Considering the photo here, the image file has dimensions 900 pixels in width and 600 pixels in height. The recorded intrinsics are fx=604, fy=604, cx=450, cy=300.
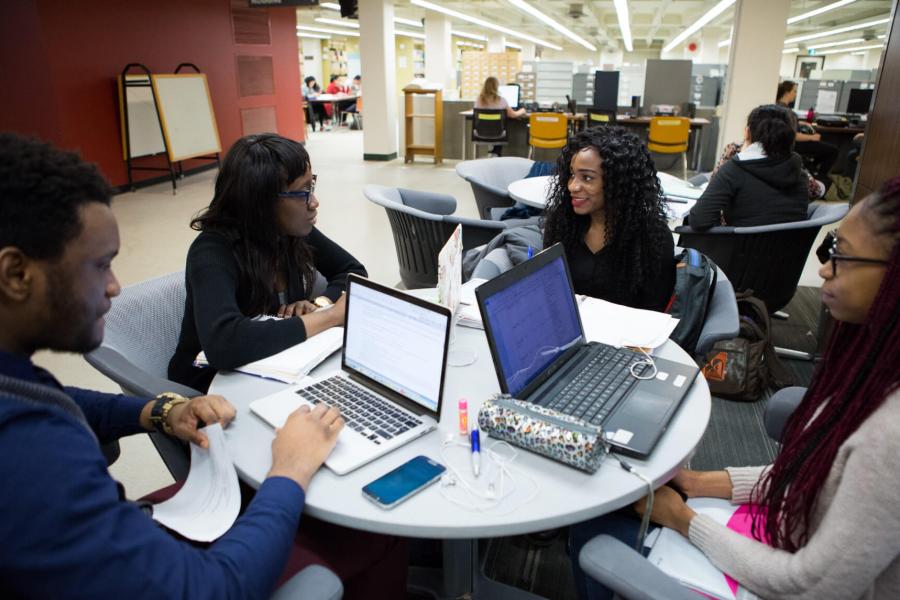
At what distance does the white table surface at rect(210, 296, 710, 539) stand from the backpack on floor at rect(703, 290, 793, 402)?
1.56 meters

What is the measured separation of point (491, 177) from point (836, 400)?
134 inches

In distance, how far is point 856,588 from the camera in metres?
0.87

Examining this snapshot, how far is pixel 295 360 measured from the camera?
1.47 meters

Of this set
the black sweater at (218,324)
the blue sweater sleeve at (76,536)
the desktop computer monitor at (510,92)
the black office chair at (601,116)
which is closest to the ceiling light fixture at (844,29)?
the black office chair at (601,116)

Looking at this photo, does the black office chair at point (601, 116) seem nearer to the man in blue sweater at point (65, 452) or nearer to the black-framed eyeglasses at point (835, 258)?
the black-framed eyeglasses at point (835, 258)

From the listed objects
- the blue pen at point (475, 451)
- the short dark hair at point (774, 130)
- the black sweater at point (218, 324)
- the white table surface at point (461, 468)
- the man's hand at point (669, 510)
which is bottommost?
the man's hand at point (669, 510)

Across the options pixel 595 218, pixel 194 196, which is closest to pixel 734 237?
pixel 595 218

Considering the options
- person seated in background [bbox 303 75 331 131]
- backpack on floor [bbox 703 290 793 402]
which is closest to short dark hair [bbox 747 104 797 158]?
backpack on floor [bbox 703 290 793 402]

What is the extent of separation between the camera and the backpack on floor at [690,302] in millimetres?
1855

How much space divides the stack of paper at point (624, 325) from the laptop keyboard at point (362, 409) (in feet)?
2.00

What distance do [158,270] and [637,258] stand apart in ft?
12.2

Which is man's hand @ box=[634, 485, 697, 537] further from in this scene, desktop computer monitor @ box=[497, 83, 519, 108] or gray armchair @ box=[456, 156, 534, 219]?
desktop computer monitor @ box=[497, 83, 519, 108]

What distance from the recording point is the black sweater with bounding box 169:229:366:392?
1.45m

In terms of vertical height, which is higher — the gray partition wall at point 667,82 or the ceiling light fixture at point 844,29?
the ceiling light fixture at point 844,29
